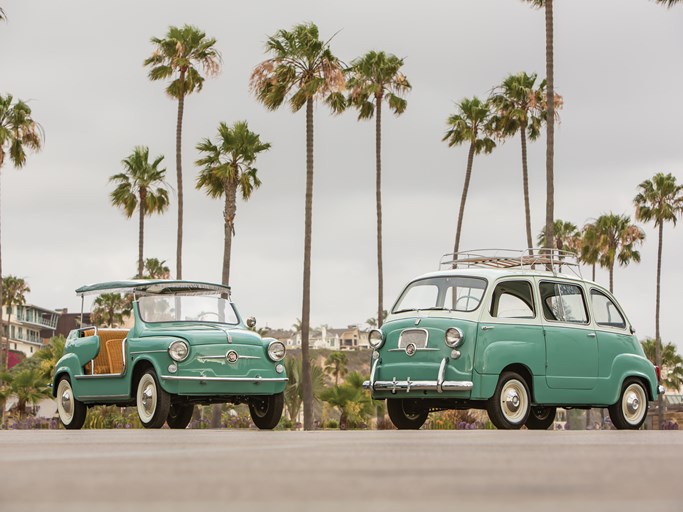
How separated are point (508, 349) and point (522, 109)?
1597 inches

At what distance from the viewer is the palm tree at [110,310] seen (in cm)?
9075

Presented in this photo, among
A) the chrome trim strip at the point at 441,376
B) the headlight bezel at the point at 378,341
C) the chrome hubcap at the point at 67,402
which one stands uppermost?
the headlight bezel at the point at 378,341

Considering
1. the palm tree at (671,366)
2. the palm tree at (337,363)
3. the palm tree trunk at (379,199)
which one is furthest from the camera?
the palm tree at (337,363)

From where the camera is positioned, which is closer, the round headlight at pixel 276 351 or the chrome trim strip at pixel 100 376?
the round headlight at pixel 276 351

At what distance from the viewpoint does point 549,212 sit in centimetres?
3331

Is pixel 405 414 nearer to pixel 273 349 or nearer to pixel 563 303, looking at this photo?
pixel 273 349

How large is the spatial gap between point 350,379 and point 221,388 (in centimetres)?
2442

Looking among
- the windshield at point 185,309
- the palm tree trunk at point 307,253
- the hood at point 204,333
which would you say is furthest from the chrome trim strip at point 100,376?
the palm tree trunk at point 307,253

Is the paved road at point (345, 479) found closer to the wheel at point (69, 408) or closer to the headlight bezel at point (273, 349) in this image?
the headlight bezel at point (273, 349)

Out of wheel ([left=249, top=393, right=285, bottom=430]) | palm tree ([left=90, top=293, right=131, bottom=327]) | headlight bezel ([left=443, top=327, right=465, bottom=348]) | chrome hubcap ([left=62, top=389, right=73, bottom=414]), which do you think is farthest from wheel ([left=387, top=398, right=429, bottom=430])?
palm tree ([left=90, top=293, right=131, bottom=327])

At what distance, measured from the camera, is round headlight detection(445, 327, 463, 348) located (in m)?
15.1

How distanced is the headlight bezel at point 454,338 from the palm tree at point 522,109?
130ft

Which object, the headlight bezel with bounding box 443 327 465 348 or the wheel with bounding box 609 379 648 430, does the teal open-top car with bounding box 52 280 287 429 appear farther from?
the wheel with bounding box 609 379 648 430

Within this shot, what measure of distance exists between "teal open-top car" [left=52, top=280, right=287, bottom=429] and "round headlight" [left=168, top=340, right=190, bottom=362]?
1 cm
